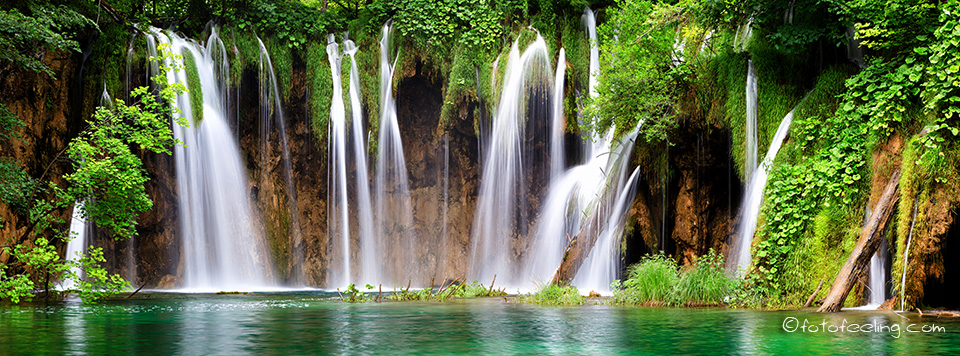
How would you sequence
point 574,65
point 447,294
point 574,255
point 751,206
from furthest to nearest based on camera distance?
point 574,65 → point 447,294 → point 574,255 → point 751,206

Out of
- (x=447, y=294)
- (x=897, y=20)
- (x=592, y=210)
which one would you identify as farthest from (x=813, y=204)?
(x=447, y=294)

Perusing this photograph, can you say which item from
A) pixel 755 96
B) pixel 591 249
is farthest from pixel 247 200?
pixel 755 96

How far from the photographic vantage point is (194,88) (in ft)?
67.9

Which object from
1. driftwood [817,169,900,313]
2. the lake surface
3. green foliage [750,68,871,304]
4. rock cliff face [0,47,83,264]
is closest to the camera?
the lake surface

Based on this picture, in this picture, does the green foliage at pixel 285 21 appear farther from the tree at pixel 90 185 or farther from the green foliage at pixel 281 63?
the tree at pixel 90 185

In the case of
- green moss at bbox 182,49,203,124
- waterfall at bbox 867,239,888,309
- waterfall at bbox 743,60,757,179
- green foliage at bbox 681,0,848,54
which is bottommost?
waterfall at bbox 867,239,888,309

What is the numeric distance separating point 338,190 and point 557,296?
11.2 metres

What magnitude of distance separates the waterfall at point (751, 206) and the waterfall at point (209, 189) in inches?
558

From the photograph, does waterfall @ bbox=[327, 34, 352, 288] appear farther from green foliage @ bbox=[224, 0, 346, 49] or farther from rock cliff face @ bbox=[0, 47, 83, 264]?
rock cliff face @ bbox=[0, 47, 83, 264]

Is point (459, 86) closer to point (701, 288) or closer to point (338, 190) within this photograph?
point (338, 190)

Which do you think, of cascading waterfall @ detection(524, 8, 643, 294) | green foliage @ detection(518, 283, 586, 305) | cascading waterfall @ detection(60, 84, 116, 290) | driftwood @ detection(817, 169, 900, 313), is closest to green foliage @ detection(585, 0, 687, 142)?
cascading waterfall @ detection(524, 8, 643, 294)

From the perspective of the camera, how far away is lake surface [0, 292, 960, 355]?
6941 millimetres

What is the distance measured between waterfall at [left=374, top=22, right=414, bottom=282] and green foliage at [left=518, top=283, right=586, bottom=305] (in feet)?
33.7

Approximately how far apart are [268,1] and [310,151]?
16.4 feet
